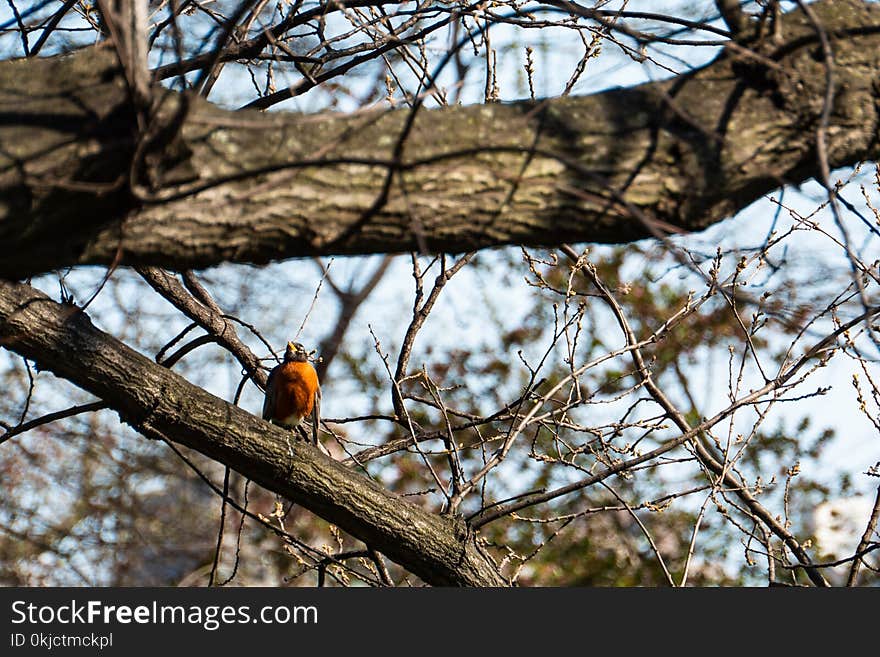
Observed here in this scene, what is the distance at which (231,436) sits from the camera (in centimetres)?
275

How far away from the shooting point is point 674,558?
386 inches

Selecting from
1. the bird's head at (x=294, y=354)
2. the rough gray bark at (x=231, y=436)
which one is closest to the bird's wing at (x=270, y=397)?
the bird's head at (x=294, y=354)

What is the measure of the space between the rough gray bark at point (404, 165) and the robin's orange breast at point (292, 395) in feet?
9.45

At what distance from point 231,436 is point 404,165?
4.81 ft

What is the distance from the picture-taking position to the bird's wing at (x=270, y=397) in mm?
4270

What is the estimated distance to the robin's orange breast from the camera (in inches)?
182

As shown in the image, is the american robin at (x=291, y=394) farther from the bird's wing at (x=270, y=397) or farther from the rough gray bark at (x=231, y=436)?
the rough gray bark at (x=231, y=436)

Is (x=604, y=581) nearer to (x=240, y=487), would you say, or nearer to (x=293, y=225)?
(x=240, y=487)

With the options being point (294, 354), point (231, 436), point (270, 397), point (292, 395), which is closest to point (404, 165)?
point (231, 436)

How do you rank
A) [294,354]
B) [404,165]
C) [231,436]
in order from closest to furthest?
[404,165] → [231,436] → [294,354]

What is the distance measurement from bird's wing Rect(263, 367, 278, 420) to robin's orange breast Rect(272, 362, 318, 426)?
4 cm

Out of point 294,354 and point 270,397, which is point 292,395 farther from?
point 294,354

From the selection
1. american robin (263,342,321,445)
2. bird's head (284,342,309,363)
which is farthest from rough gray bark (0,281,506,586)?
american robin (263,342,321,445)

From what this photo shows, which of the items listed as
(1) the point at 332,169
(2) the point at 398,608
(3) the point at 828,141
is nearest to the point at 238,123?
(1) the point at 332,169
